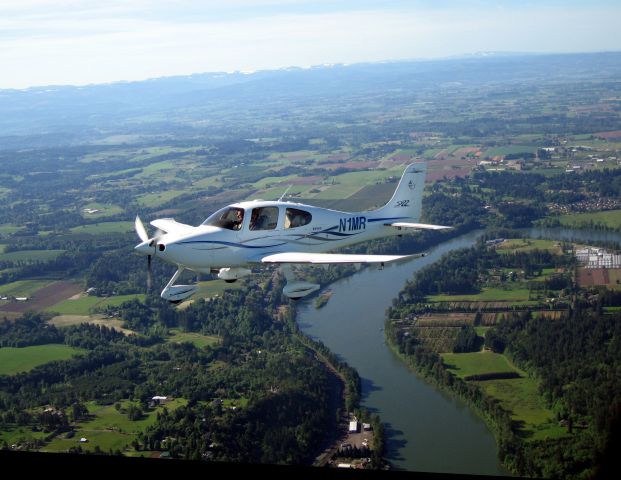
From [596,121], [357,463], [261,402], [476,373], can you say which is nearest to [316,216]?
[357,463]

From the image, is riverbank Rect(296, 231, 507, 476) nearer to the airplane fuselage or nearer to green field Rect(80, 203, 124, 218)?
the airplane fuselage

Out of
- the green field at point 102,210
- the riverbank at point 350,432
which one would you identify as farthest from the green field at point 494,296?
the green field at point 102,210

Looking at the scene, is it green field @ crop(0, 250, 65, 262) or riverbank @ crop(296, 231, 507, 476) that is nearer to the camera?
riverbank @ crop(296, 231, 507, 476)

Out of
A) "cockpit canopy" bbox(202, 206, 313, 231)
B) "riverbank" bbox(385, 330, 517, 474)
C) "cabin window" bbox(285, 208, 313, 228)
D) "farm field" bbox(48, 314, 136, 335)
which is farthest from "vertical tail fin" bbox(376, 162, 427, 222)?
"farm field" bbox(48, 314, 136, 335)

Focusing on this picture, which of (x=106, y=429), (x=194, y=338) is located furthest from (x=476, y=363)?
(x=106, y=429)

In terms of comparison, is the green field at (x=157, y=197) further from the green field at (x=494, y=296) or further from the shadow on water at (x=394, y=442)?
the shadow on water at (x=394, y=442)

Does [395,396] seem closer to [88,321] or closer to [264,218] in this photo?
[264,218]

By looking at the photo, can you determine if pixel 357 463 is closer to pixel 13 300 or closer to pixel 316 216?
pixel 316 216
